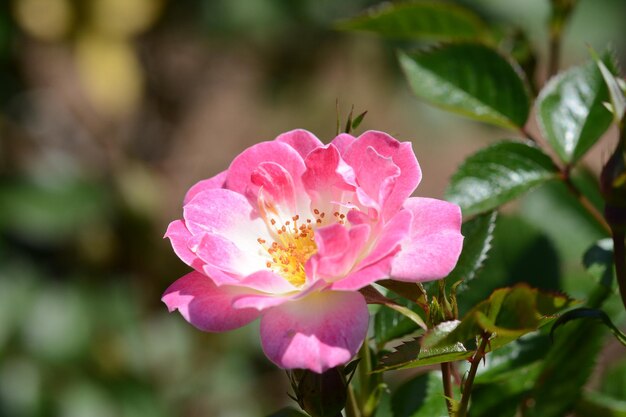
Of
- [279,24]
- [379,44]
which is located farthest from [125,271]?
[379,44]

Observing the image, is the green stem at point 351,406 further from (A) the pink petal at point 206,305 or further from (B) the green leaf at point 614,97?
(B) the green leaf at point 614,97

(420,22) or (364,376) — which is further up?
(420,22)

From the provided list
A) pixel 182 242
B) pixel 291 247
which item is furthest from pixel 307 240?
pixel 182 242

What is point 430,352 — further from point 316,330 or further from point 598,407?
point 598,407


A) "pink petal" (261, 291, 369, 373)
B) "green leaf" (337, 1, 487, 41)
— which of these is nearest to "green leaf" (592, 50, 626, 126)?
"pink petal" (261, 291, 369, 373)

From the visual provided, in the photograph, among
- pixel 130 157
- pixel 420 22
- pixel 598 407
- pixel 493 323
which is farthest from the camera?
pixel 130 157
